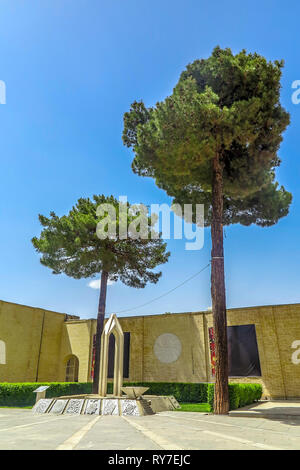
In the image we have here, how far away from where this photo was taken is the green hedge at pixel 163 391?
11.2 metres

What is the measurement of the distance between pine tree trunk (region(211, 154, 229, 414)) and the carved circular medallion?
31.7 ft

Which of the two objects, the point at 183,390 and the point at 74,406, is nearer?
the point at 74,406

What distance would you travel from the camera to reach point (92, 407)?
9805 mm

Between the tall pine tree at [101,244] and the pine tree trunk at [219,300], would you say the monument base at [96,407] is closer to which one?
the pine tree trunk at [219,300]

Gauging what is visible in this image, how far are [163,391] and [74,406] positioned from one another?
28.8ft

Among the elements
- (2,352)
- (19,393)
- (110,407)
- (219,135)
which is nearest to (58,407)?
(110,407)

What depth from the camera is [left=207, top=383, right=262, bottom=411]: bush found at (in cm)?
1072

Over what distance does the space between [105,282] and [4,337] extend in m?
7.81

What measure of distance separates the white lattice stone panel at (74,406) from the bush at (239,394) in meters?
4.20

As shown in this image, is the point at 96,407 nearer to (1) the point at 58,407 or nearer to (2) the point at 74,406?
(2) the point at 74,406

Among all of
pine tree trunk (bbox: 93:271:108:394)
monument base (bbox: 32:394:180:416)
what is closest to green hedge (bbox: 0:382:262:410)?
pine tree trunk (bbox: 93:271:108:394)

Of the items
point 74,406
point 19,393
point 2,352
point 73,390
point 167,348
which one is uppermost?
point 167,348

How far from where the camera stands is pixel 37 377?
70.4ft
